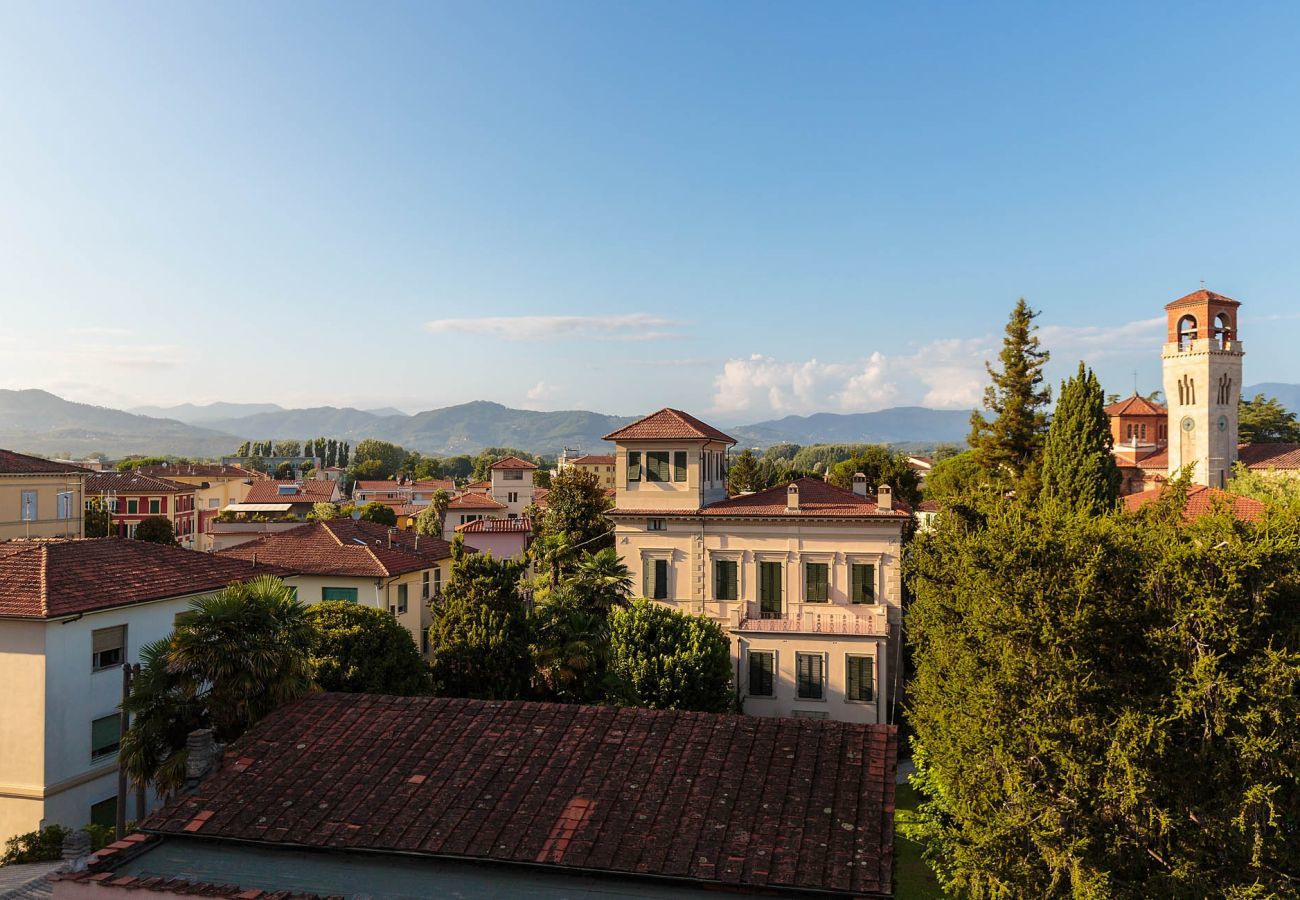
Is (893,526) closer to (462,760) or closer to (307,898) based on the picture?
(462,760)

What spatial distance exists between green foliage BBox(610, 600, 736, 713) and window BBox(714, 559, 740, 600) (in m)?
5.66

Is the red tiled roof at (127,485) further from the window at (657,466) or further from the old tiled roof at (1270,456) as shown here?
the old tiled roof at (1270,456)

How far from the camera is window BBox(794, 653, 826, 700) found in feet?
105

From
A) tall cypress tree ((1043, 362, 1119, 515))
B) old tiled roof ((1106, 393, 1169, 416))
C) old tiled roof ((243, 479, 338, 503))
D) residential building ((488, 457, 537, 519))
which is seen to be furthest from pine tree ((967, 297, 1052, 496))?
old tiled roof ((243, 479, 338, 503))

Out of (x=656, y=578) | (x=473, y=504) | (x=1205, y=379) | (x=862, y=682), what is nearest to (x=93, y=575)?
(x=656, y=578)

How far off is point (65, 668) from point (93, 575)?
340cm

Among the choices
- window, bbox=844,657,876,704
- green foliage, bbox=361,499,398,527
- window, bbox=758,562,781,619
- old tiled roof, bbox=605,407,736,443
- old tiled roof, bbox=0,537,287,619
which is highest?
old tiled roof, bbox=605,407,736,443

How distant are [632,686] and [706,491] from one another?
1169 centimetres

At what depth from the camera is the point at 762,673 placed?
107 feet

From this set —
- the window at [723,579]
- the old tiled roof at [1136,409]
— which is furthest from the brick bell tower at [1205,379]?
the window at [723,579]

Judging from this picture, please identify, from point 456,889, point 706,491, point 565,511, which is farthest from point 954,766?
point 565,511

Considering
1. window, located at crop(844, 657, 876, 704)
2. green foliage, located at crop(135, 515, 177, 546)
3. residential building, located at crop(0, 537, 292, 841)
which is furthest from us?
green foliage, located at crop(135, 515, 177, 546)

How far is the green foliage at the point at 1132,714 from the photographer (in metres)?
14.5

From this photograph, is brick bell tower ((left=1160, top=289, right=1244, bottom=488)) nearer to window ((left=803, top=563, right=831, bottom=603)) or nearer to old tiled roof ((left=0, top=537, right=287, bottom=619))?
window ((left=803, top=563, right=831, bottom=603))
